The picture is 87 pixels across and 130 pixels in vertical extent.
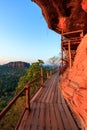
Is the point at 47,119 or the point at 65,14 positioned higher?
the point at 65,14

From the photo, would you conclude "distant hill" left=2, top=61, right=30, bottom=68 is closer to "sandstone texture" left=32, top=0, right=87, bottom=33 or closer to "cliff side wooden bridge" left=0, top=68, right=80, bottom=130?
"sandstone texture" left=32, top=0, right=87, bottom=33

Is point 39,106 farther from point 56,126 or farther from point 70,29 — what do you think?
point 70,29

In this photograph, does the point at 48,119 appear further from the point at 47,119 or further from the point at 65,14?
the point at 65,14

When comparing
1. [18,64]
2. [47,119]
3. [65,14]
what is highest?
[65,14]

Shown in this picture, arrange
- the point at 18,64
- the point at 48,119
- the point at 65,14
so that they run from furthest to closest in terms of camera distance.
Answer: the point at 18,64, the point at 65,14, the point at 48,119

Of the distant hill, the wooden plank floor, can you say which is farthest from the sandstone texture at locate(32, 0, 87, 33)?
the distant hill

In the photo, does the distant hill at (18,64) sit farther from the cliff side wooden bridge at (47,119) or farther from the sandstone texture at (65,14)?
the cliff side wooden bridge at (47,119)

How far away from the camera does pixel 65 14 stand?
15.2 metres

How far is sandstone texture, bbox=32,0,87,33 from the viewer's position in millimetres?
13448

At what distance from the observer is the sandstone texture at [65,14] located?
1345cm

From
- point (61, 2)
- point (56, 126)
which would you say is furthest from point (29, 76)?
point (56, 126)

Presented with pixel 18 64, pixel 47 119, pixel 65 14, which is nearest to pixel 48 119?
pixel 47 119

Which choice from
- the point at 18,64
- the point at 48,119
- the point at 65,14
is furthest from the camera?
the point at 18,64

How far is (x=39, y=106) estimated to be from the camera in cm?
842
